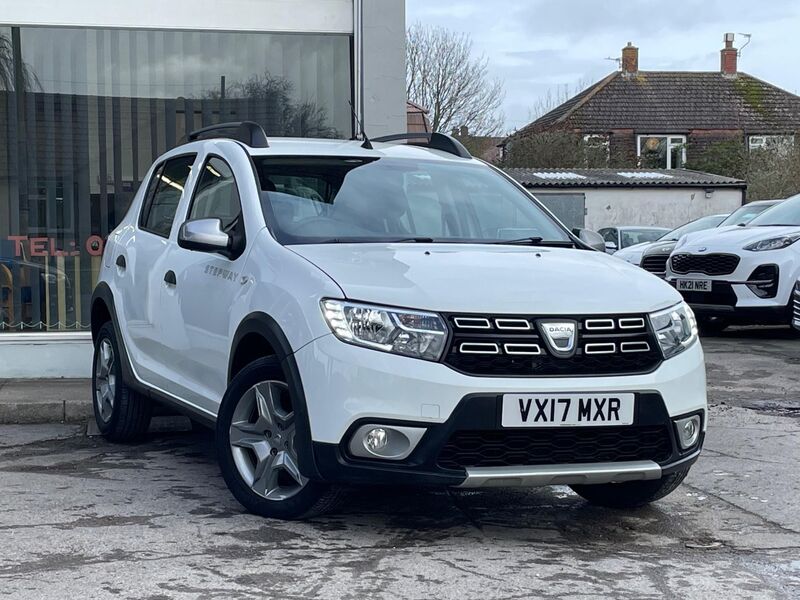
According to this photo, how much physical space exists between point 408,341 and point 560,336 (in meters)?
0.56

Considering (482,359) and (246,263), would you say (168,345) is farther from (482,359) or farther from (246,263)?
(482,359)

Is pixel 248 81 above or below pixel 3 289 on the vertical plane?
above

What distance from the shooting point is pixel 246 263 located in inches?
204

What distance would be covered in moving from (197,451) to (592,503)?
7.98 feet

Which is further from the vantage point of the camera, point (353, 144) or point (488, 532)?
point (353, 144)

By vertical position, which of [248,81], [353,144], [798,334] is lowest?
[798,334]

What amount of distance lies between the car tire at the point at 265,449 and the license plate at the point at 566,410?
2.58 feet

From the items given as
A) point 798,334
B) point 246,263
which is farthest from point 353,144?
point 798,334

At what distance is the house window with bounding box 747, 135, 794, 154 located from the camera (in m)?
39.0

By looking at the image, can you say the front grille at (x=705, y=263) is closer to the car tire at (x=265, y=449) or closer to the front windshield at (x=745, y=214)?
the front windshield at (x=745, y=214)

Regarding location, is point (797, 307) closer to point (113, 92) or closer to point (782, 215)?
point (782, 215)

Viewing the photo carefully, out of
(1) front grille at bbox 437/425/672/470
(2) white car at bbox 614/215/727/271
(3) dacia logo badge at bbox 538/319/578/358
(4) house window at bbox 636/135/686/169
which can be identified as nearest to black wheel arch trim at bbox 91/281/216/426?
(1) front grille at bbox 437/425/672/470

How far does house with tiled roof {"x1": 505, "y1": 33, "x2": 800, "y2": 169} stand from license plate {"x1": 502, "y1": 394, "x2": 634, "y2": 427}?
4218 cm

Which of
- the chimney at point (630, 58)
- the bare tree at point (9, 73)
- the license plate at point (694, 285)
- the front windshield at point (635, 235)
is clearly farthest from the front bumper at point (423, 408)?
the chimney at point (630, 58)
